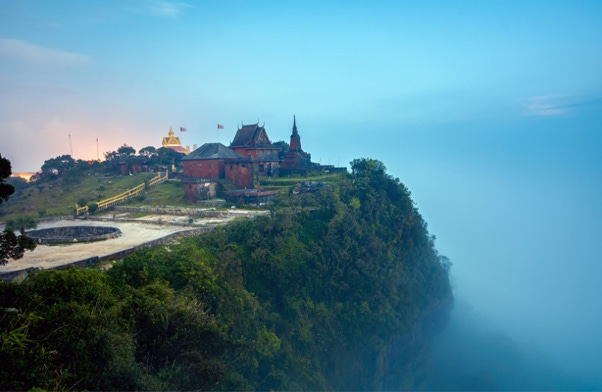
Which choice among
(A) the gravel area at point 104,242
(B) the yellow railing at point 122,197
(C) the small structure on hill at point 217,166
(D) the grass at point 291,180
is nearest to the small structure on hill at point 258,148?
(D) the grass at point 291,180

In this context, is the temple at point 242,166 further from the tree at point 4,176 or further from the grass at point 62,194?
the tree at point 4,176

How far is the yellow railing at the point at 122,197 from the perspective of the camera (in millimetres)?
31714

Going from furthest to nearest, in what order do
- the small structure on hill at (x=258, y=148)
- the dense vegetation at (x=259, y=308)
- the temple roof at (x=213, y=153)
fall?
the small structure on hill at (x=258, y=148)
the temple roof at (x=213, y=153)
the dense vegetation at (x=259, y=308)

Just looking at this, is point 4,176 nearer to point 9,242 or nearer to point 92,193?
point 9,242

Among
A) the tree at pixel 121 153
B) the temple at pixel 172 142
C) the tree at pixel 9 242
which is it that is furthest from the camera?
the temple at pixel 172 142

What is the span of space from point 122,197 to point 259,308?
72.8ft

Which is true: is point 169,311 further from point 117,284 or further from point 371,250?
point 371,250

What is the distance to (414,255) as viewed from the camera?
113ft

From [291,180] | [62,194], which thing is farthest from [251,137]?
[62,194]

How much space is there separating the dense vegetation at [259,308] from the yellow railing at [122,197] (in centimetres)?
1570

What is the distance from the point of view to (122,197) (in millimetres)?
35656

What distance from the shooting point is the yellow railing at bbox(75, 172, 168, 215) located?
3171 centimetres

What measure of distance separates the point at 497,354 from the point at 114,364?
3930 centimetres

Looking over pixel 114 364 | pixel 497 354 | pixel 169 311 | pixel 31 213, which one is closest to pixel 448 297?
pixel 497 354
